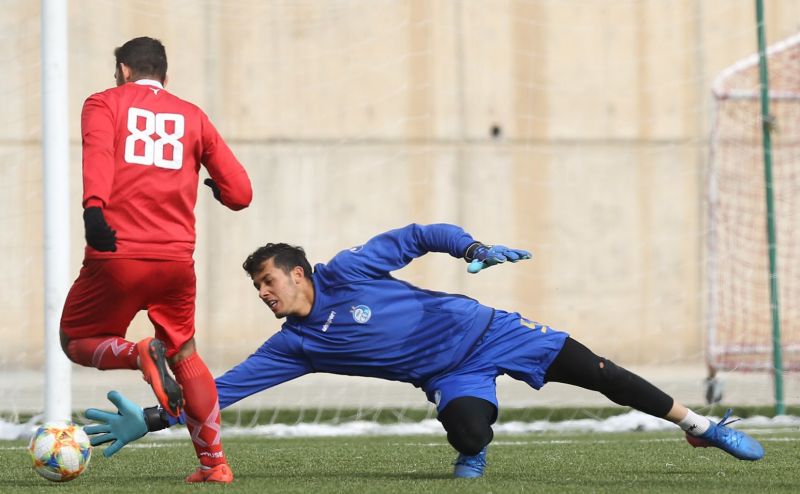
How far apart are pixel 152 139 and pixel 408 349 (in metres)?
1.17

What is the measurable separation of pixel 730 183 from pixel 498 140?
6.96ft

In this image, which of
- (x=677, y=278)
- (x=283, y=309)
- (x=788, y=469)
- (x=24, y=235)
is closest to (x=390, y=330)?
(x=283, y=309)

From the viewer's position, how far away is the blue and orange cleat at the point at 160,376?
4.14 m

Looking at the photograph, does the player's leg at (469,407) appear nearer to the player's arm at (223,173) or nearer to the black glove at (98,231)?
the player's arm at (223,173)

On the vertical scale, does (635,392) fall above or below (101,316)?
below

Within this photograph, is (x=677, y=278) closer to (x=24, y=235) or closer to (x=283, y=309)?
(x=24, y=235)

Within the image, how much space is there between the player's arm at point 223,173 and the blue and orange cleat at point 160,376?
0.64 meters

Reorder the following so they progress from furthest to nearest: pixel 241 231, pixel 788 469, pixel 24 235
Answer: pixel 241 231 → pixel 24 235 → pixel 788 469

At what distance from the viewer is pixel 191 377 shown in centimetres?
466

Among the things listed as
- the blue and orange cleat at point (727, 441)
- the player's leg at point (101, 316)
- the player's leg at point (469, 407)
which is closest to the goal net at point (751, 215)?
the blue and orange cleat at point (727, 441)

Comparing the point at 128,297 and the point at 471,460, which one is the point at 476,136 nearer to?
the point at 471,460

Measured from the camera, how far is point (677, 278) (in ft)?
37.7

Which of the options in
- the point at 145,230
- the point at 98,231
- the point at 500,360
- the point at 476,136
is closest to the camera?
the point at 98,231

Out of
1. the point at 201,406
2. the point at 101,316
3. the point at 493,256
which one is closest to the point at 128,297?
the point at 101,316
